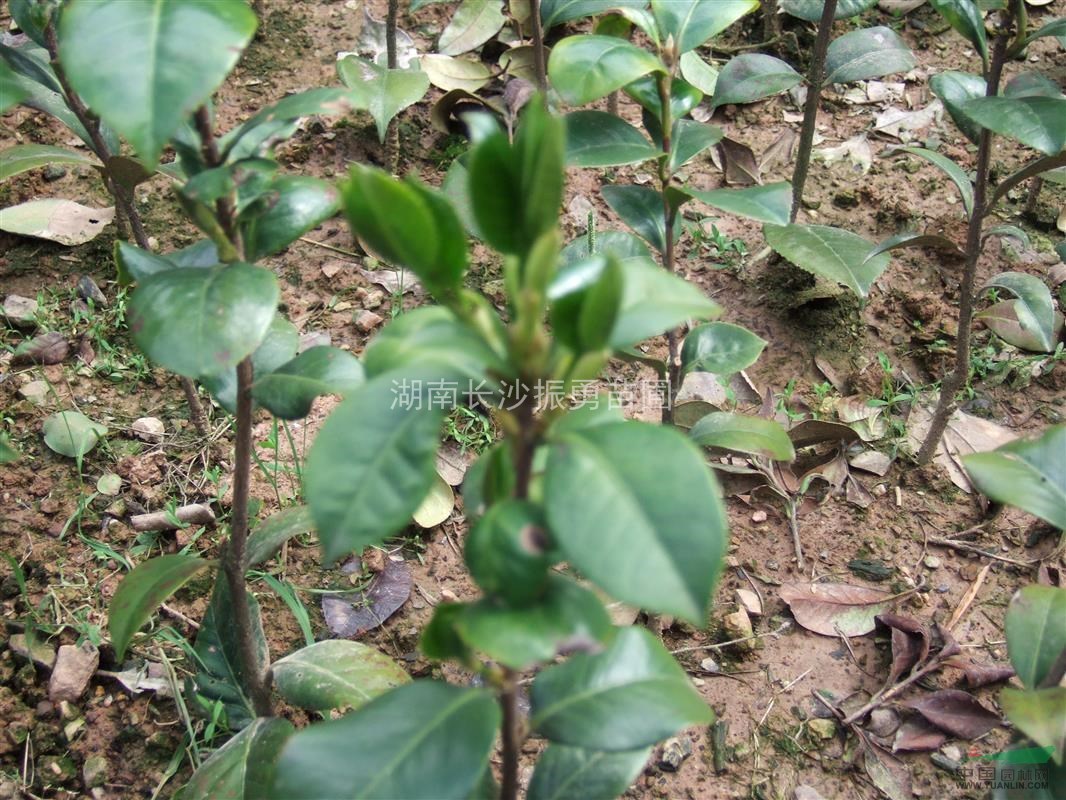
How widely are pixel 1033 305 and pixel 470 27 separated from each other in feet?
5.95

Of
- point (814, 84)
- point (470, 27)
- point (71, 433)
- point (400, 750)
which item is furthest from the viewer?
point (470, 27)

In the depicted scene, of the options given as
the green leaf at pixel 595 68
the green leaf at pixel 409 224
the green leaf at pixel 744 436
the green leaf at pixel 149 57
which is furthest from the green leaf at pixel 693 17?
the green leaf at pixel 409 224

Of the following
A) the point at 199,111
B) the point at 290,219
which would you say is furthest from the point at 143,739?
the point at 199,111

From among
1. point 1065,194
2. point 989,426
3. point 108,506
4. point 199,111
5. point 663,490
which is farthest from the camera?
point 1065,194

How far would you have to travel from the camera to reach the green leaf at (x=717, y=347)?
1.74m

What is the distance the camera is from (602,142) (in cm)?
170

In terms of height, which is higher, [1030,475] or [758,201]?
[758,201]

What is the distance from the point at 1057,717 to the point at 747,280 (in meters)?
1.54

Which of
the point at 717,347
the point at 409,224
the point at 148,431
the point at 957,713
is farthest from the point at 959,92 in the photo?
the point at 148,431

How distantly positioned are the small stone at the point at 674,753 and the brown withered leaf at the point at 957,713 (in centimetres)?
43

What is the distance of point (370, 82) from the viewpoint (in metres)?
2.51

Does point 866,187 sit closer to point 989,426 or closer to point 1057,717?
point 989,426

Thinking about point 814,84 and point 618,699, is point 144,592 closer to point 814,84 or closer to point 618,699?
point 618,699

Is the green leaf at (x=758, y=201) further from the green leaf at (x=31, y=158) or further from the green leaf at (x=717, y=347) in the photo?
the green leaf at (x=31, y=158)
